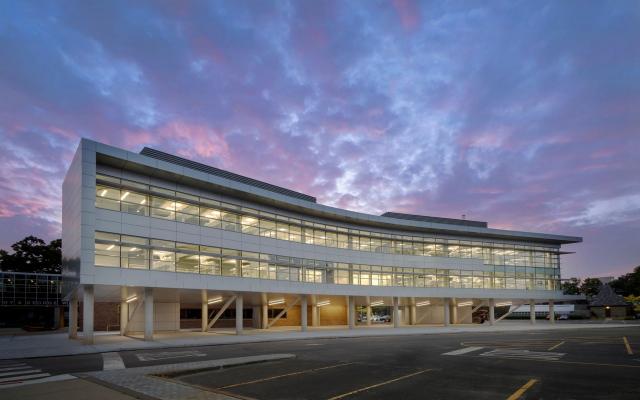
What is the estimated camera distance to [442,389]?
1434 centimetres

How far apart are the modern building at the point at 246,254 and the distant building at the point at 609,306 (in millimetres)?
26273

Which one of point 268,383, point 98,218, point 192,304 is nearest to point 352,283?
point 192,304

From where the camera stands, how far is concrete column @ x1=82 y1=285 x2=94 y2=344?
33219mm

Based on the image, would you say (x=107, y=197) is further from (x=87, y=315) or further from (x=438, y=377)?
(x=438, y=377)

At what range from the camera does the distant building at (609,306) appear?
303ft

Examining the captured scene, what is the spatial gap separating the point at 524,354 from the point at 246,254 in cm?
2666

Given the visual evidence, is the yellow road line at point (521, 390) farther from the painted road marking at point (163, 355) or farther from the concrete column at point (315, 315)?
the concrete column at point (315, 315)

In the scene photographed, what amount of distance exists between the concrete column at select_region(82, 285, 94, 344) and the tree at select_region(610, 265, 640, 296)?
11382cm

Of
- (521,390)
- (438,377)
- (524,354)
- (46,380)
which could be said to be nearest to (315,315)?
(524,354)

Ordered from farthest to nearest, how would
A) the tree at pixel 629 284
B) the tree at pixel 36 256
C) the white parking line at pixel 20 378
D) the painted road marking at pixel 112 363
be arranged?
1. the tree at pixel 629 284
2. the tree at pixel 36 256
3. the painted road marking at pixel 112 363
4. the white parking line at pixel 20 378

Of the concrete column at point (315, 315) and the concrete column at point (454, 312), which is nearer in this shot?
the concrete column at point (315, 315)

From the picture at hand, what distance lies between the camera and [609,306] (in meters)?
93.2

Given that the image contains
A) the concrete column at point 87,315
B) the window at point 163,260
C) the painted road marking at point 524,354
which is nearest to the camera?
the painted road marking at point 524,354

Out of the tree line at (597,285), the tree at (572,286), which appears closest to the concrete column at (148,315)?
the tree line at (597,285)
